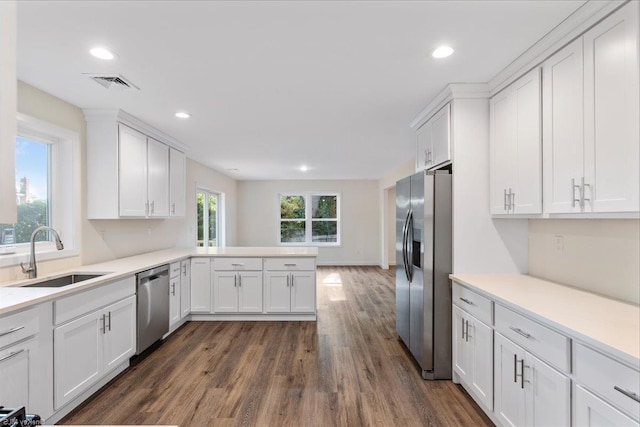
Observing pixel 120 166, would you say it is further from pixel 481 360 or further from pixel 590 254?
pixel 590 254

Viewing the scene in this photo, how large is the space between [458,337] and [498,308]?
682 millimetres

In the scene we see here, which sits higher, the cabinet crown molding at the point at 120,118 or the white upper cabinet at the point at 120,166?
the cabinet crown molding at the point at 120,118

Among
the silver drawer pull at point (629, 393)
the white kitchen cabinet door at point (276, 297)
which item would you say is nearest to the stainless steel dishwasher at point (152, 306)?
the white kitchen cabinet door at point (276, 297)

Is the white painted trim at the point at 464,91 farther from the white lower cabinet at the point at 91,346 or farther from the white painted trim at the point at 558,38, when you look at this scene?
the white lower cabinet at the point at 91,346

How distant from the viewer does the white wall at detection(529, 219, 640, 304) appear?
1773 millimetres

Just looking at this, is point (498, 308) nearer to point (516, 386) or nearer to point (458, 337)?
point (516, 386)

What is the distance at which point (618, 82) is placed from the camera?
1494 millimetres

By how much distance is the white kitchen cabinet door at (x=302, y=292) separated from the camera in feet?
13.7

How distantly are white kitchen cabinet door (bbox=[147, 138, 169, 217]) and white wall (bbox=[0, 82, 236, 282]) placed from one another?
35cm

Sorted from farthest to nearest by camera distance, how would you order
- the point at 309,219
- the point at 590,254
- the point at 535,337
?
the point at 309,219 < the point at 590,254 < the point at 535,337

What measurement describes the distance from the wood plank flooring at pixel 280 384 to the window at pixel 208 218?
9.51ft

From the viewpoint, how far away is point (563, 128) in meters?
1.84

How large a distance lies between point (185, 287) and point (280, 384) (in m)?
2.05

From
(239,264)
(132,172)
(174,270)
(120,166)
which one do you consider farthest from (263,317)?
(120,166)
